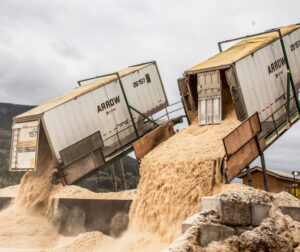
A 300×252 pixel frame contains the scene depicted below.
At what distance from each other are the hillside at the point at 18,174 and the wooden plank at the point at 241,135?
19.6ft

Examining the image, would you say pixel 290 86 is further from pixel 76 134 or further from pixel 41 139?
pixel 41 139

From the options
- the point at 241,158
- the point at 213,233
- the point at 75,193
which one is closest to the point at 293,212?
the point at 213,233

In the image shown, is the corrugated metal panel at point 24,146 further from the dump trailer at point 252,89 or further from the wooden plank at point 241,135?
the wooden plank at point 241,135

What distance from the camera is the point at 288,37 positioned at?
Result: 17359 millimetres

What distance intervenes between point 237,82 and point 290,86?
143 inches

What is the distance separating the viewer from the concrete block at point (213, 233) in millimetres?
7047

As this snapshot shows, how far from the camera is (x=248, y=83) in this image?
1493 centimetres

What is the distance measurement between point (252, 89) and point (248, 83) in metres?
0.27

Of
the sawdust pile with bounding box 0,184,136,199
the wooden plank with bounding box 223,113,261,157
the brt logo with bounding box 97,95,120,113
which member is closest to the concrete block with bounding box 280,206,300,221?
the wooden plank with bounding box 223,113,261,157

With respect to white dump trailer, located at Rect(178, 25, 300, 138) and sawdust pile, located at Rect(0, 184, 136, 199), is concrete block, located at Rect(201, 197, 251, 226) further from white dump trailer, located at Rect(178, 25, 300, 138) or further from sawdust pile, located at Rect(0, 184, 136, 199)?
sawdust pile, located at Rect(0, 184, 136, 199)

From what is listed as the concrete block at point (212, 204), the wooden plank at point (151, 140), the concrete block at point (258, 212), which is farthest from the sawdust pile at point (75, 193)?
the concrete block at point (258, 212)

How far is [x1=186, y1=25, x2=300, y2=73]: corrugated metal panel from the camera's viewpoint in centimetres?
1505

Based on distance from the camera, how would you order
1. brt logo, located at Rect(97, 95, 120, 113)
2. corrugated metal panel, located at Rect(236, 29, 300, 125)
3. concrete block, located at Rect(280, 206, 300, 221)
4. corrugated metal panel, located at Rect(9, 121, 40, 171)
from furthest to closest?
1. brt logo, located at Rect(97, 95, 120, 113)
2. corrugated metal panel, located at Rect(9, 121, 40, 171)
3. corrugated metal panel, located at Rect(236, 29, 300, 125)
4. concrete block, located at Rect(280, 206, 300, 221)

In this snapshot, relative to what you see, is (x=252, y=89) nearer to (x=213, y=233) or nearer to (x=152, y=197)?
(x=152, y=197)
